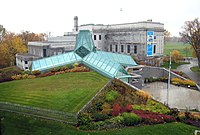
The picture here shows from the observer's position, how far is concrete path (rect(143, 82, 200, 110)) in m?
22.6

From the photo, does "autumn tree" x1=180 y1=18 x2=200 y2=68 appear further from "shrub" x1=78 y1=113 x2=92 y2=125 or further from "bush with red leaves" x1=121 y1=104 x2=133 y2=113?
"shrub" x1=78 y1=113 x2=92 y2=125

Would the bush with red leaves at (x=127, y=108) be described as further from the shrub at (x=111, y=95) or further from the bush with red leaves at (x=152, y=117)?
the shrub at (x=111, y=95)

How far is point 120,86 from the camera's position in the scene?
22422 mm

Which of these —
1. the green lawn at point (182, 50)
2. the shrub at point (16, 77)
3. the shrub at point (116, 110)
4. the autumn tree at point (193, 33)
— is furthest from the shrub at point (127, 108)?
the green lawn at point (182, 50)

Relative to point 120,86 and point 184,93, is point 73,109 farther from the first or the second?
point 184,93

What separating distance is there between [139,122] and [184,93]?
42.0 ft

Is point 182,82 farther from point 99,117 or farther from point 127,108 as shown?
point 99,117

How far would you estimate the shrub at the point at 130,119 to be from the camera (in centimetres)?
1608

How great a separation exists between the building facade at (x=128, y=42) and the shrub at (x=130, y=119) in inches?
1117

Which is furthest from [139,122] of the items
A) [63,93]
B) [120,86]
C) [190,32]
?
[190,32]

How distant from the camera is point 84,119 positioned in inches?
629

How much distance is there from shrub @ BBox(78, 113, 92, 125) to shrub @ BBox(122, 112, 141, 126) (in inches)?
104

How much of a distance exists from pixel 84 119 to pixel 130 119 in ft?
11.4

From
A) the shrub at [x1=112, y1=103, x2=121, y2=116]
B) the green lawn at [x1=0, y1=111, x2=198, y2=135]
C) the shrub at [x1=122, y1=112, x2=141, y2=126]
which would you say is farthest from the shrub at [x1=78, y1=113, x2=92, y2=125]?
the shrub at [x1=122, y1=112, x2=141, y2=126]
